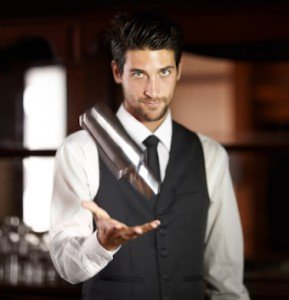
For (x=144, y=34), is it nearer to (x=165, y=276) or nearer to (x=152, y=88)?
(x=152, y=88)

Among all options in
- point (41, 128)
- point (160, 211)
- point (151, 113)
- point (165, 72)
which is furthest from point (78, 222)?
point (41, 128)

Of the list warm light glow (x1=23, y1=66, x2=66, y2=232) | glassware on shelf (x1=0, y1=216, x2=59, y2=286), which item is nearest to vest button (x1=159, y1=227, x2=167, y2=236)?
glassware on shelf (x1=0, y1=216, x2=59, y2=286)

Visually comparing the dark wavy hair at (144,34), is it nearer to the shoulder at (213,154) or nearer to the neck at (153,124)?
the neck at (153,124)

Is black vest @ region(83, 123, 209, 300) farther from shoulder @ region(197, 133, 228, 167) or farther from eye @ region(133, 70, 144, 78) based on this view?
eye @ region(133, 70, 144, 78)

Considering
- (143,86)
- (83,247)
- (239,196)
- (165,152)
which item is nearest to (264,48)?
(165,152)

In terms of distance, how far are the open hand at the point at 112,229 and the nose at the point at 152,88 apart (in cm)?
34

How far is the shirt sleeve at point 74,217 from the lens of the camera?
1457 millimetres

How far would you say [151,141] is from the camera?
173cm

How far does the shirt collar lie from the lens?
171cm

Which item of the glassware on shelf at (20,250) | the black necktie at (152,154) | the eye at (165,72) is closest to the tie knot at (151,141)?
the black necktie at (152,154)

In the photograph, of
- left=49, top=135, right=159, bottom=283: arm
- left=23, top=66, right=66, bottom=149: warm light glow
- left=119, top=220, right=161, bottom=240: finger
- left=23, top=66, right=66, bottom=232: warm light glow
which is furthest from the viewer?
left=23, top=66, right=66, bottom=149: warm light glow

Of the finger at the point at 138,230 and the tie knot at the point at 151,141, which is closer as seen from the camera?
the finger at the point at 138,230

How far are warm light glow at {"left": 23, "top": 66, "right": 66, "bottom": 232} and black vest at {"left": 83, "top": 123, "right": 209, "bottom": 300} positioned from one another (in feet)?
6.72

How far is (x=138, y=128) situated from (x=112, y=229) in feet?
1.48
